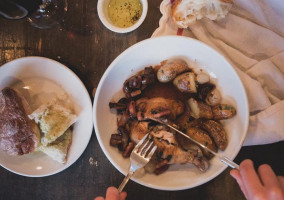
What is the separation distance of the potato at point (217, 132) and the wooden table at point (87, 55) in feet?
0.89

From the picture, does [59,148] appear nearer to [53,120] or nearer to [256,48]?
[53,120]

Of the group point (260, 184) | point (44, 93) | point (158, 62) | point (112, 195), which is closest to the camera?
point (260, 184)

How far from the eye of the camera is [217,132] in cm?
133

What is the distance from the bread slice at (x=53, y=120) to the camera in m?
1.43

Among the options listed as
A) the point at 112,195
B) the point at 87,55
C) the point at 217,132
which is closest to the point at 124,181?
the point at 112,195

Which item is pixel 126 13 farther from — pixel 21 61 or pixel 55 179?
pixel 55 179

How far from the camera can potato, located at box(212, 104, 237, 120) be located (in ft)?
4.31

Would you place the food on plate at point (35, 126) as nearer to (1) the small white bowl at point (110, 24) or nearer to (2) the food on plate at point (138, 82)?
(2) the food on plate at point (138, 82)

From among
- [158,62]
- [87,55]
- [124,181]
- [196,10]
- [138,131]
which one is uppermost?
[196,10]

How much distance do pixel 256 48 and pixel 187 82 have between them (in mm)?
415

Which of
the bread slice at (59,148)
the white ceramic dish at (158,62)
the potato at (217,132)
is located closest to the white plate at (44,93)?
the bread slice at (59,148)

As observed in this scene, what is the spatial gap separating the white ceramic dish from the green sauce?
0.22 meters

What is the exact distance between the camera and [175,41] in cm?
132

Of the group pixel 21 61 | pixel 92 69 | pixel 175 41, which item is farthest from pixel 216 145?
pixel 21 61
